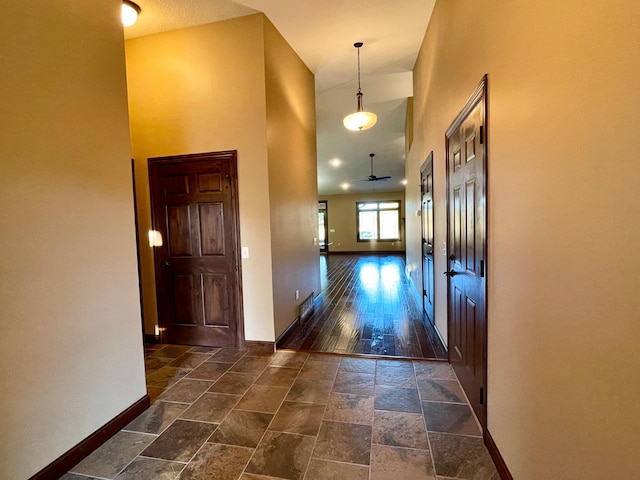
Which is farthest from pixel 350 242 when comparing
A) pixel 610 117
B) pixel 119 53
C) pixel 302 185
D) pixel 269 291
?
pixel 610 117

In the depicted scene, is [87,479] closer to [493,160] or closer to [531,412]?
[531,412]

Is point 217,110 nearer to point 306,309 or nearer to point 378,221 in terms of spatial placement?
point 306,309

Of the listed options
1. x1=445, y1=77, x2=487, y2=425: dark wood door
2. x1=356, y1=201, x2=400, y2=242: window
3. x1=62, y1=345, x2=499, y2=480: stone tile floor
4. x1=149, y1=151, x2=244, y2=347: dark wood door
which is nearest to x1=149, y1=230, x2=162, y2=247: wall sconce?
x1=149, y1=151, x2=244, y2=347: dark wood door

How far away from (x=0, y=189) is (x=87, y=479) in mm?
1616

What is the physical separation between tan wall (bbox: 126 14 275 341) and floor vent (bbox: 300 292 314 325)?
0.87m

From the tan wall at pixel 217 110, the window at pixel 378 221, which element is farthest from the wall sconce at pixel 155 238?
the window at pixel 378 221

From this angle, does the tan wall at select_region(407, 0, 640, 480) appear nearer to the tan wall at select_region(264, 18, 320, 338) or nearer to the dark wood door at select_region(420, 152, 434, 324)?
the dark wood door at select_region(420, 152, 434, 324)

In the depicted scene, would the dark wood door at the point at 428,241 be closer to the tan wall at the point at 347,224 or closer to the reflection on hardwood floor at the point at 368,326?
the reflection on hardwood floor at the point at 368,326

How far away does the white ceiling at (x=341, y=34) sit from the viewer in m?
A: 3.06

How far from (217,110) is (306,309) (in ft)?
9.10

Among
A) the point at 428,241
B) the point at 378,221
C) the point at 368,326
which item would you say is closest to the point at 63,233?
the point at 368,326

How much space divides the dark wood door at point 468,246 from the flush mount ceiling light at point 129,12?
3161 millimetres

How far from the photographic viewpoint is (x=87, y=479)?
5.53 ft

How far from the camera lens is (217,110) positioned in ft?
10.8
